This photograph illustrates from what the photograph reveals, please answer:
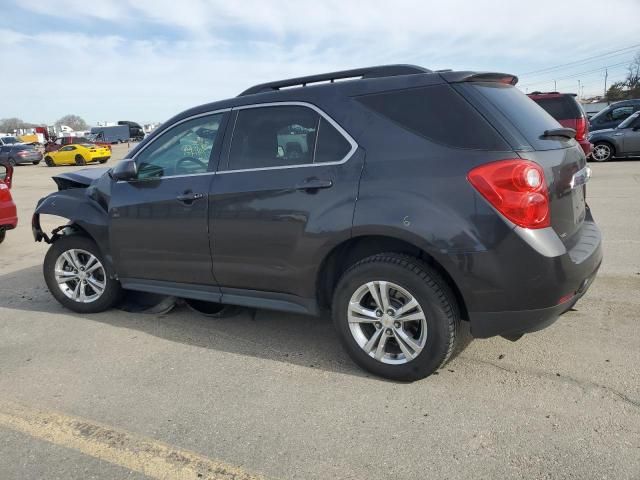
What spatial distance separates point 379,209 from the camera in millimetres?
3172

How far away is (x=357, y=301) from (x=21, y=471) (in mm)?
1986

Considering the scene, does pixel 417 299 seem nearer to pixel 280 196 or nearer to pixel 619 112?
pixel 280 196

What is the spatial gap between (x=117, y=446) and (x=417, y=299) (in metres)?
1.81

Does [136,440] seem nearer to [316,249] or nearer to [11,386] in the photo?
[11,386]

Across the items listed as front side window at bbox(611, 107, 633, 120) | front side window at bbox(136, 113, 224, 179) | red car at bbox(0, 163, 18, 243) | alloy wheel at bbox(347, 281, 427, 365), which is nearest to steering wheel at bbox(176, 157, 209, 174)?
front side window at bbox(136, 113, 224, 179)

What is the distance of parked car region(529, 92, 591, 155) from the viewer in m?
12.7

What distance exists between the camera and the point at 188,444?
2.83m

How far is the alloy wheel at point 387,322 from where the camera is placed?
323 centimetres

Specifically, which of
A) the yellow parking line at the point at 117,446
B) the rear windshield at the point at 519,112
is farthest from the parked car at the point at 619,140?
the yellow parking line at the point at 117,446

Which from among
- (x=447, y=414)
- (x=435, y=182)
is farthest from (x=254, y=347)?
(x=435, y=182)

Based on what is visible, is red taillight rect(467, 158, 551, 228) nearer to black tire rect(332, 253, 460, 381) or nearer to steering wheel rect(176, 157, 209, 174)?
black tire rect(332, 253, 460, 381)

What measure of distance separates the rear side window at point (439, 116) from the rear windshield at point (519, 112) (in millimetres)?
138

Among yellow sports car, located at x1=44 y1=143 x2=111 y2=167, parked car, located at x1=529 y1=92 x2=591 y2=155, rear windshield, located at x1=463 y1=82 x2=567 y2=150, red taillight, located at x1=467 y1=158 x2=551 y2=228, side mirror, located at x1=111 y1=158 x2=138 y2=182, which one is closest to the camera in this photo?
red taillight, located at x1=467 y1=158 x2=551 y2=228

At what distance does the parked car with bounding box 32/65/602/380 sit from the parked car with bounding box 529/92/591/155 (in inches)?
407
